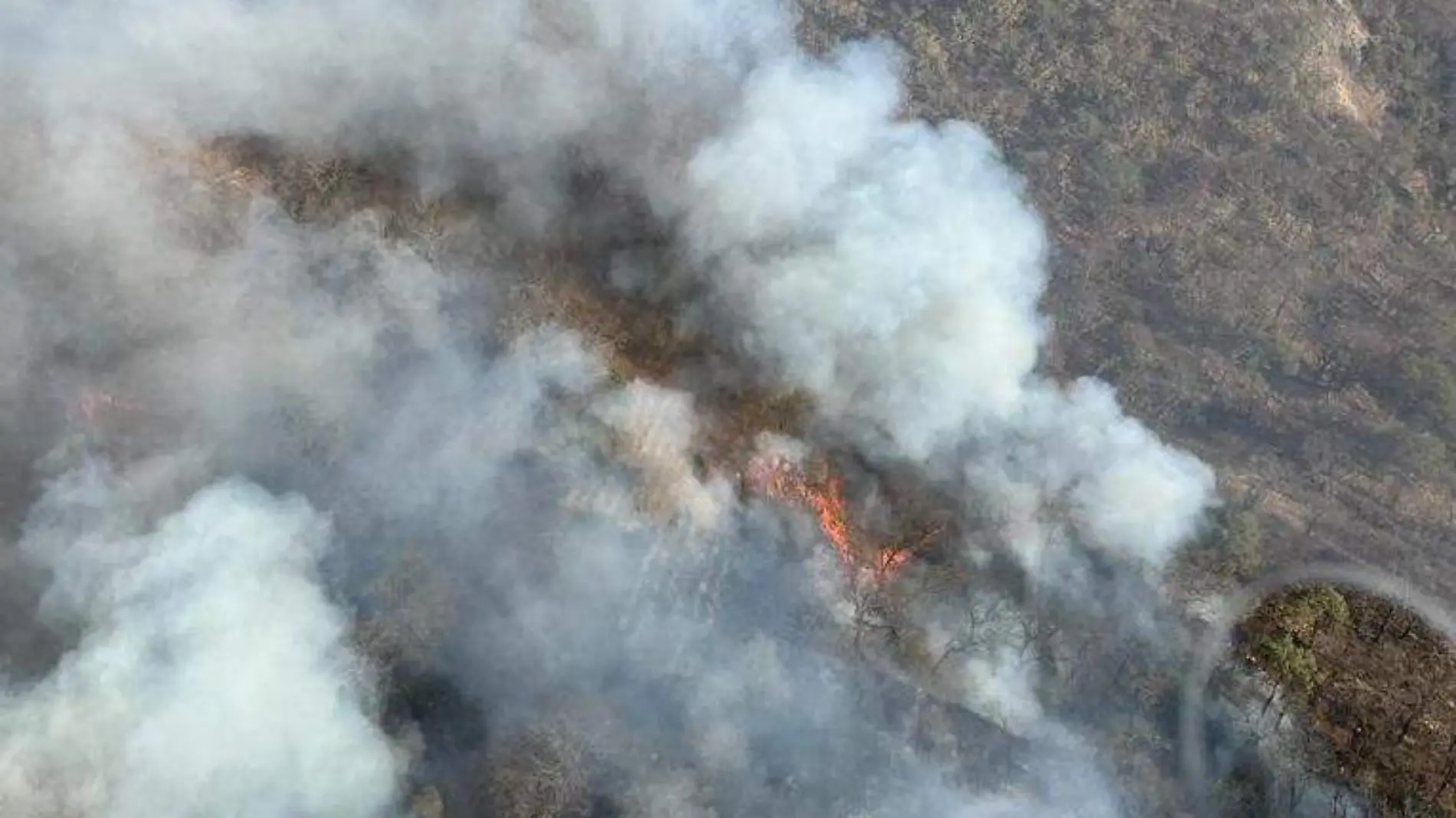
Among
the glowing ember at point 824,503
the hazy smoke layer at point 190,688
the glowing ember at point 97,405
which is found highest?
the glowing ember at point 824,503

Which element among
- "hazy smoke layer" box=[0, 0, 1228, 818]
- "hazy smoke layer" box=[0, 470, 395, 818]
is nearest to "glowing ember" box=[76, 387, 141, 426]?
"hazy smoke layer" box=[0, 0, 1228, 818]

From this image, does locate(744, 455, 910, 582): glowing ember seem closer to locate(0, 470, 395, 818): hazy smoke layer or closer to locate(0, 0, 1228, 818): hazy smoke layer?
locate(0, 0, 1228, 818): hazy smoke layer

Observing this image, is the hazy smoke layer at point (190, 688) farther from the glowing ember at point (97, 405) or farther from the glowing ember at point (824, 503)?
the glowing ember at point (824, 503)

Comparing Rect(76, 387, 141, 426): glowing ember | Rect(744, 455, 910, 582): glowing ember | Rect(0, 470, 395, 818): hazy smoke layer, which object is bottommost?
Rect(0, 470, 395, 818): hazy smoke layer

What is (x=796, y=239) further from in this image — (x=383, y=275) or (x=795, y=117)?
(x=383, y=275)

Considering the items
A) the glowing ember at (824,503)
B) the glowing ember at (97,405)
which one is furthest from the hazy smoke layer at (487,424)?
the glowing ember at (824,503)

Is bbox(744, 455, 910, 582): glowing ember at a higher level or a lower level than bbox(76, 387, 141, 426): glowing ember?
higher

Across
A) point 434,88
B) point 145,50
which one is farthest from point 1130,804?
point 145,50
